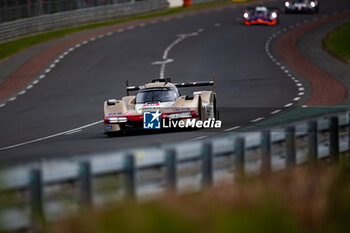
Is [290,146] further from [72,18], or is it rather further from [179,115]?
[72,18]

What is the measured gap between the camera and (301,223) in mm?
9094

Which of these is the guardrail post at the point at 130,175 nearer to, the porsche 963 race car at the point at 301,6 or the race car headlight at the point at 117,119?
the race car headlight at the point at 117,119

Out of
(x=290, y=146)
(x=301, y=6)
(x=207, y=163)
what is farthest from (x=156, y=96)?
(x=301, y=6)

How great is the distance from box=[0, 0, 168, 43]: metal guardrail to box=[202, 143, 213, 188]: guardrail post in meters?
37.0

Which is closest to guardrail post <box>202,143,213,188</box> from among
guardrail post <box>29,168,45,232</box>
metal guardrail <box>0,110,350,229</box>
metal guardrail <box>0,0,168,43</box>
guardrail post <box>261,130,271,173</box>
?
metal guardrail <box>0,110,350,229</box>

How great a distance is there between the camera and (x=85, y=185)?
342 inches

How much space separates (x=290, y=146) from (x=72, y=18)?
42.3 metres

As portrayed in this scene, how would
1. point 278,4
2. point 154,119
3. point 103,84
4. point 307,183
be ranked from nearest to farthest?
point 307,183
point 154,119
point 103,84
point 278,4

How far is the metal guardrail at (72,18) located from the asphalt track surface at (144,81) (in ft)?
11.8

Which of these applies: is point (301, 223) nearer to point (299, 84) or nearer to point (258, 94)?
point (258, 94)

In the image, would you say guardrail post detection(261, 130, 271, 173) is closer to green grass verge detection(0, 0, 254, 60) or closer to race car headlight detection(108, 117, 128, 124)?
race car headlight detection(108, 117, 128, 124)

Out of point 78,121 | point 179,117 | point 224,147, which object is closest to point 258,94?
point 78,121

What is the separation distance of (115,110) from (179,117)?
5.05 feet

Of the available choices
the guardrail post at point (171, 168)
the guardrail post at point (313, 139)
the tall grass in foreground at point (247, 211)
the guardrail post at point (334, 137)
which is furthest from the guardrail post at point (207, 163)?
the guardrail post at point (334, 137)
